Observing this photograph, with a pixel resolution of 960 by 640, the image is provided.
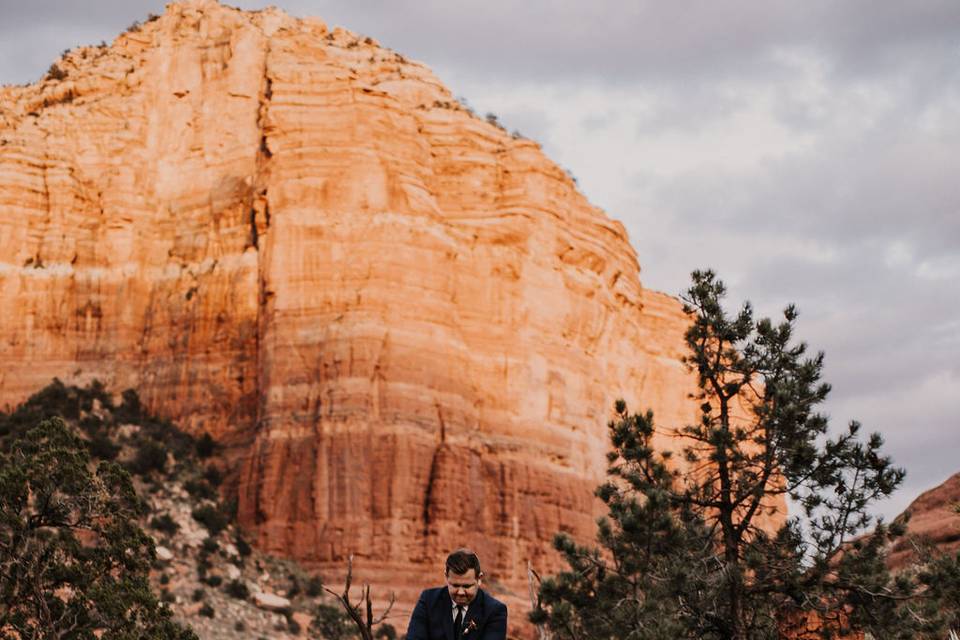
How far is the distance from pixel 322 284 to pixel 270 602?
14.0 metres

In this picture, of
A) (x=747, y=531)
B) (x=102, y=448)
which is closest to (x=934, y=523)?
(x=747, y=531)

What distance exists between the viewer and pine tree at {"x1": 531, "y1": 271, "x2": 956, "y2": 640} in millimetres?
24375

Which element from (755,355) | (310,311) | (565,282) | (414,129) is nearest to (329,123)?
(414,129)

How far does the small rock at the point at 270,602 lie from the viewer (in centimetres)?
4928

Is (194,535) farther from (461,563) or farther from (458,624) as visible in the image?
(461,563)

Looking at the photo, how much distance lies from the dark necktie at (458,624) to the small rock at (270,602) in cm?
3999

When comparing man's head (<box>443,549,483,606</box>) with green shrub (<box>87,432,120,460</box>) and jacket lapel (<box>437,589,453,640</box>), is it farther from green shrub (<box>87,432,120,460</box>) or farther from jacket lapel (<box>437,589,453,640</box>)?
green shrub (<box>87,432,120,460</box>)

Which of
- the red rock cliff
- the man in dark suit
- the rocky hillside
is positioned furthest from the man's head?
the red rock cliff

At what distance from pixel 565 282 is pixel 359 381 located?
14.3m

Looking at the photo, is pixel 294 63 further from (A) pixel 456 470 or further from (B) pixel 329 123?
(A) pixel 456 470

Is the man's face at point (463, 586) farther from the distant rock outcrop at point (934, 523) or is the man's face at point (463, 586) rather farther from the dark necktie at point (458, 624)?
the distant rock outcrop at point (934, 523)

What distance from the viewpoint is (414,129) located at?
63344 millimetres

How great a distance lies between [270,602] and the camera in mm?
49406

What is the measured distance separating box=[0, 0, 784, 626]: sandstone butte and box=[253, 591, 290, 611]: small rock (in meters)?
3.05
